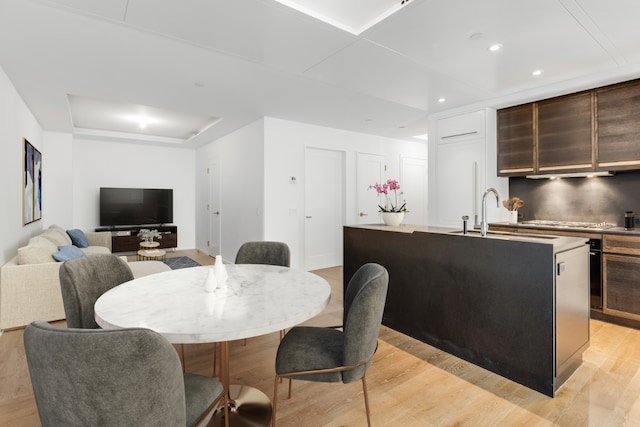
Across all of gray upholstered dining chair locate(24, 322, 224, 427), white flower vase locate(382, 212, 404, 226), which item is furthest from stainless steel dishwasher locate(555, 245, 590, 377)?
gray upholstered dining chair locate(24, 322, 224, 427)

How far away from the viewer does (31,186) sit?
443 centimetres

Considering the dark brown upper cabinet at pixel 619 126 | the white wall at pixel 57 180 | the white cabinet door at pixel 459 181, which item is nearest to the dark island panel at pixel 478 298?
the white cabinet door at pixel 459 181

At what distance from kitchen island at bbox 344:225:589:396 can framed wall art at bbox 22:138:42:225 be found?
4.53 meters

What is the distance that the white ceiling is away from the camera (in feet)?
7.39

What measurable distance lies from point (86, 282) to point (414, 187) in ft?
20.4

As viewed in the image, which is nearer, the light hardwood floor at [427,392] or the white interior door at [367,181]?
the light hardwood floor at [427,392]

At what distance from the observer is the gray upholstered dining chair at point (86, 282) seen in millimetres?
1722

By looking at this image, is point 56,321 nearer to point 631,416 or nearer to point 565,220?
point 631,416

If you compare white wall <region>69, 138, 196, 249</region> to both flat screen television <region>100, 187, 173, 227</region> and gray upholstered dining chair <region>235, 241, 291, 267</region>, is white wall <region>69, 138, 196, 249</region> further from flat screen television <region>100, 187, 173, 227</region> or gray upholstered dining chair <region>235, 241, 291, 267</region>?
gray upholstered dining chair <region>235, 241, 291, 267</region>

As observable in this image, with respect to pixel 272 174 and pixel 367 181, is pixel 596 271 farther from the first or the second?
pixel 272 174

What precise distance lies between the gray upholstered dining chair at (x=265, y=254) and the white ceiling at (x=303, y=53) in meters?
1.66

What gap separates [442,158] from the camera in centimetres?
463

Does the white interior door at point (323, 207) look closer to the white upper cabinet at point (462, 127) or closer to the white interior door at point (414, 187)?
the white interior door at point (414, 187)

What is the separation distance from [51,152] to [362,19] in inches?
239
